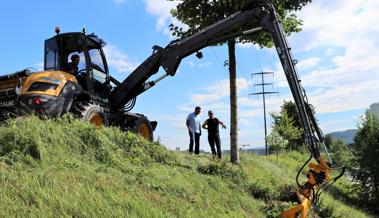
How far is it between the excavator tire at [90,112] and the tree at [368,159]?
700 inches

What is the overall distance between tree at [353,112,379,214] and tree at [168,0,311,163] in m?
13.5

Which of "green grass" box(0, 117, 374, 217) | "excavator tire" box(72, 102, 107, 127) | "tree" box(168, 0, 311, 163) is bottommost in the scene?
"green grass" box(0, 117, 374, 217)

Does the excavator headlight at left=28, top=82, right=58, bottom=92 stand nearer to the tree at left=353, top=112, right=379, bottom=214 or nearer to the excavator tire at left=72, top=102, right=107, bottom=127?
the excavator tire at left=72, top=102, right=107, bottom=127

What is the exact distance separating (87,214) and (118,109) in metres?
7.85

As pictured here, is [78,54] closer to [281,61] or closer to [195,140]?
[195,140]

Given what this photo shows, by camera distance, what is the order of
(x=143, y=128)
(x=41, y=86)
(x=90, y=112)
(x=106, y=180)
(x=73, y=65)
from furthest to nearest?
(x=143, y=128) < (x=73, y=65) < (x=90, y=112) < (x=41, y=86) < (x=106, y=180)

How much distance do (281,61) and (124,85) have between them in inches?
183

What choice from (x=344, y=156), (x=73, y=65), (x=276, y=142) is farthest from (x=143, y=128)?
(x=344, y=156)

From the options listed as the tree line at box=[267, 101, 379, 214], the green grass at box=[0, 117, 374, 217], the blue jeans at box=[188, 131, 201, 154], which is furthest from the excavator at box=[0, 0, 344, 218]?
the tree line at box=[267, 101, 379, 214]

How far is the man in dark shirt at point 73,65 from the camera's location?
42.6ft

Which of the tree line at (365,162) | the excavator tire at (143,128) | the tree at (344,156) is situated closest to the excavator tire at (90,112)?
the excavator tire at (143,128)

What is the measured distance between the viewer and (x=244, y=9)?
12961 millimetres

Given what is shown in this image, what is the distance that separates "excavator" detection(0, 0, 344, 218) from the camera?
34.9 feet

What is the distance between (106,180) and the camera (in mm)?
7895
